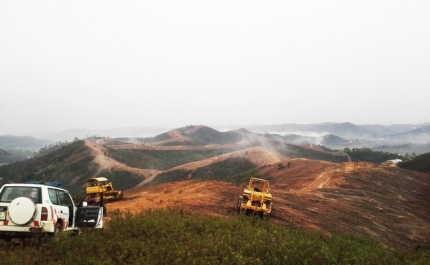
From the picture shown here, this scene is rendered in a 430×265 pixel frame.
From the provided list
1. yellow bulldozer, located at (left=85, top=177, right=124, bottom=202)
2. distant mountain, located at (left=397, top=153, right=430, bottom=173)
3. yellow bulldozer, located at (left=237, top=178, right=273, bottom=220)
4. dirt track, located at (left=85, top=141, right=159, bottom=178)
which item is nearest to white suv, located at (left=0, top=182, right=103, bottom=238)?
yellow bulldozer, located at (left=237, top=178, right=273, bottom=220)

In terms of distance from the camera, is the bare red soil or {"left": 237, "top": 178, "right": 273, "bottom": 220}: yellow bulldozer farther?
the bare red soil

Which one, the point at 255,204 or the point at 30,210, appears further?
the point at 255,204

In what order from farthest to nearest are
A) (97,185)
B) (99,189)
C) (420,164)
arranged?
(420,164), (97,185), (99,189)

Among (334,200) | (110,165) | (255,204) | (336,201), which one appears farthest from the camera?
(110,165)

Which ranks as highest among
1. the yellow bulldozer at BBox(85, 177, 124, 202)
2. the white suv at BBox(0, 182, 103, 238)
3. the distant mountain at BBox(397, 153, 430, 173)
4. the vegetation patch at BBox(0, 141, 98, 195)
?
the white suv at BBox(0, 182, 103, 238)

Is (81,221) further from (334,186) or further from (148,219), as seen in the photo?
(334,186)

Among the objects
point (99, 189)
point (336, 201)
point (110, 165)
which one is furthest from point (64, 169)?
point (336, 201)

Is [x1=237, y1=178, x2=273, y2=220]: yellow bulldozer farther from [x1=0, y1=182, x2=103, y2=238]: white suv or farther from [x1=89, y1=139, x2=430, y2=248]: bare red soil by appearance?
[x1=0, y1=182, x2=103, y2=238]: white suv

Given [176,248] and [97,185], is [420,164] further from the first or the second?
[176,248]
